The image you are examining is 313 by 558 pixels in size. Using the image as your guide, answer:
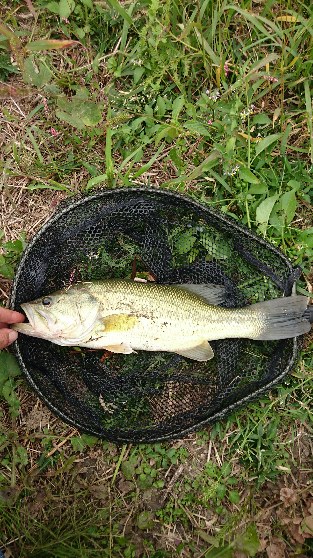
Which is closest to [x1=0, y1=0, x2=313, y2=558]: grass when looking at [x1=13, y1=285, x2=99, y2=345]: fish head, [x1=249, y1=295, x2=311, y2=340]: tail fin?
[x1=249, y1=295, x2=311, y2=340]: tail fin

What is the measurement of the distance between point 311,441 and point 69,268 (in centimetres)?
186

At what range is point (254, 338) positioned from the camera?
3285mm

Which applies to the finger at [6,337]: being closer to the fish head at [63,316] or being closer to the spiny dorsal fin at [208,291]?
the fish head at [63,316]

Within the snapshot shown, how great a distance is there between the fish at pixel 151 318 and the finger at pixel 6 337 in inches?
2.7

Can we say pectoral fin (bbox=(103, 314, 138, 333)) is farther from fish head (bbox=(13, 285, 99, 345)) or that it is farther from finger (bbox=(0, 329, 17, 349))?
finger (bbox=(0, 329, 17, 349))

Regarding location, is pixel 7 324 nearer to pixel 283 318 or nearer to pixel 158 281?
pixel 158 281

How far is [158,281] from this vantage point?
347 cm

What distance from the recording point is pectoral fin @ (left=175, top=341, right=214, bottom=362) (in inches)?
128

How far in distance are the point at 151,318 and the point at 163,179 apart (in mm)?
1040

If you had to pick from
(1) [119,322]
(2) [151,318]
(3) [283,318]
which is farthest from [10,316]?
(3) [283,318]

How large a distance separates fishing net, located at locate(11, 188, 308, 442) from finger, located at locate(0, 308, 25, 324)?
7.3 inches

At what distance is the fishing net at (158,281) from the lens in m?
3.32

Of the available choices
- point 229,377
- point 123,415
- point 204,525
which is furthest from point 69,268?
point 204,525

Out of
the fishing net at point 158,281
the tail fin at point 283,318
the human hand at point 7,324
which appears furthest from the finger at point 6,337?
the tail fin at point 283,318
